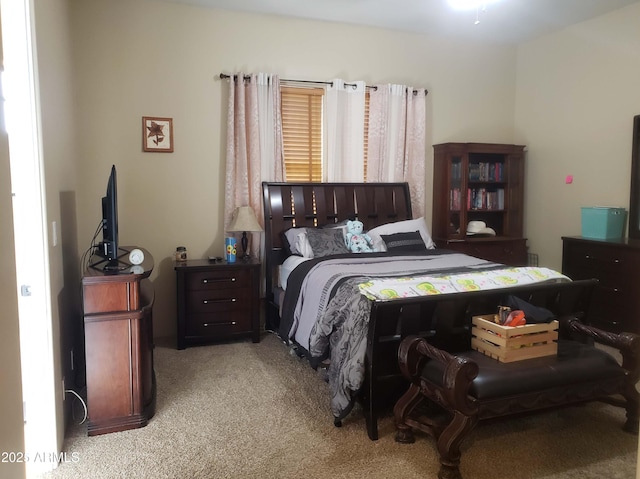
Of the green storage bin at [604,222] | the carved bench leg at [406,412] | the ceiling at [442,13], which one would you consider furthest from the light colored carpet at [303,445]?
the ceiling at [442,13]

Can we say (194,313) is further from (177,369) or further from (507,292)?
(507,292)

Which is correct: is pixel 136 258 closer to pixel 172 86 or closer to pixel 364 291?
A: pixel 364 291

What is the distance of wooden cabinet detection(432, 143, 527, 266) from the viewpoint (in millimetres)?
5012

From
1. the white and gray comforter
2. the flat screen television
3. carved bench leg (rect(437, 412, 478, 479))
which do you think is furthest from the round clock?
carved bench leg (rect(437, 412, 478, 479))

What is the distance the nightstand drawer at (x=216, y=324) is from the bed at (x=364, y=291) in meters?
0.34

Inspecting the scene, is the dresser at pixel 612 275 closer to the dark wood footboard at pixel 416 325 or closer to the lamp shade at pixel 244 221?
the dark wood footboard at pixel 416 325

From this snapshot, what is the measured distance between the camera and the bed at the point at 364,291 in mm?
2652

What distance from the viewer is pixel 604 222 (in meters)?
4.31

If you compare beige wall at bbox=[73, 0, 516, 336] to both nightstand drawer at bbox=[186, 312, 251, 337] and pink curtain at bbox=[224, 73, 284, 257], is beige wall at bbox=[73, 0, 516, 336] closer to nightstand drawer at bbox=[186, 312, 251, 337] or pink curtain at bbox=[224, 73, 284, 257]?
pink curtain at bbox=[224, 73, 284, 257]

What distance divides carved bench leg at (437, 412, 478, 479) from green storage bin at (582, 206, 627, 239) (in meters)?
2.89

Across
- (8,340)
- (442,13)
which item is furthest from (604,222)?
(8,340)

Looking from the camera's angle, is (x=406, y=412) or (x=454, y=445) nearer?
(x=454, y=445)

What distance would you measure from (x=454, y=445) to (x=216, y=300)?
2.44 metres

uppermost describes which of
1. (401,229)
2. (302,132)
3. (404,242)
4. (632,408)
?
(302,132)
